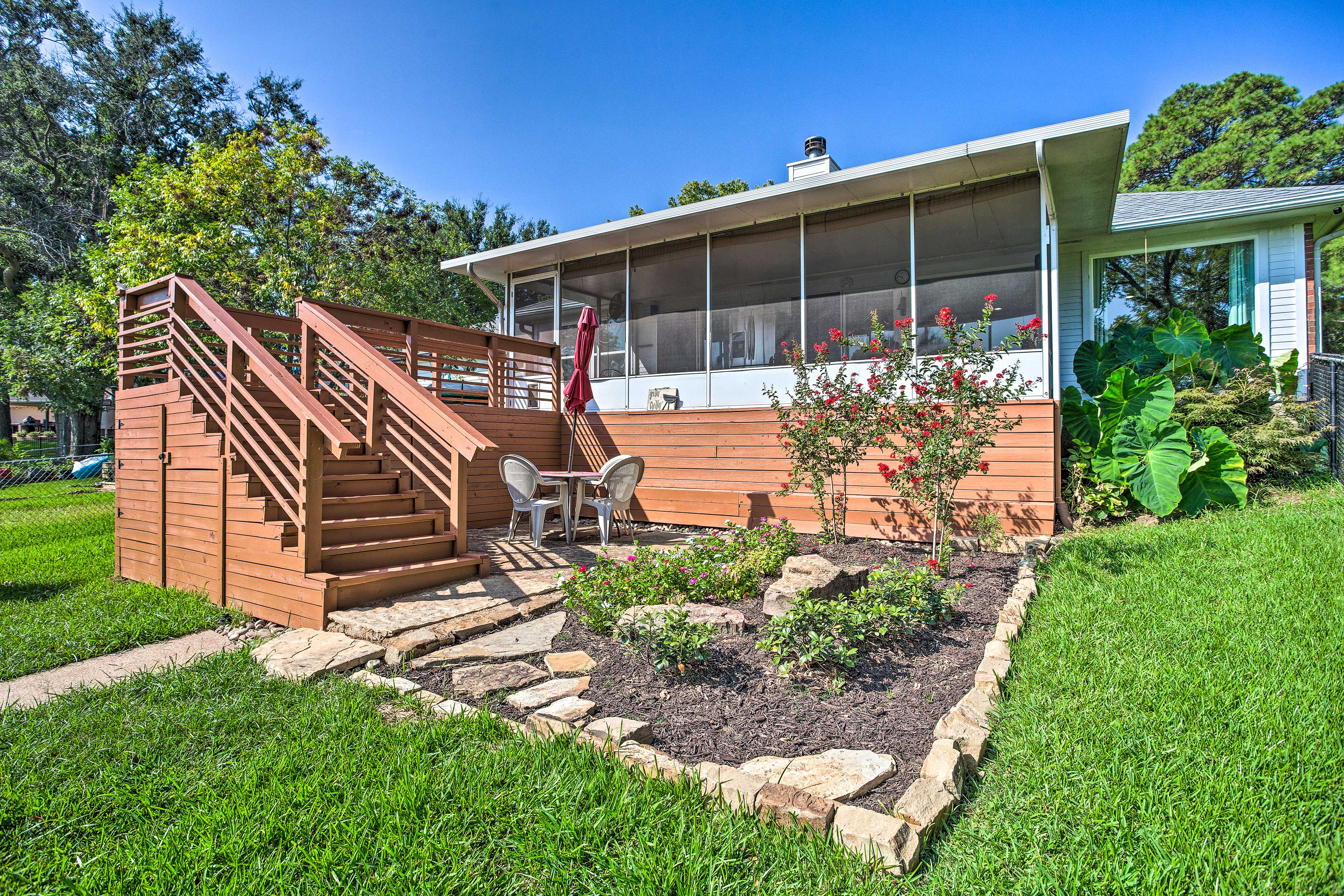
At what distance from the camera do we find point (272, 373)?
4.04 m

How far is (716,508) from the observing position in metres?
7.06

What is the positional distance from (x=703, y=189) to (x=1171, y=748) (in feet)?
75.7

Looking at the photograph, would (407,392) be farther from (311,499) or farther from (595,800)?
(595,800)

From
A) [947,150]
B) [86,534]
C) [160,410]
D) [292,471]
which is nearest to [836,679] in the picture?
[292,471]

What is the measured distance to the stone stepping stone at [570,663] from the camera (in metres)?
2.89

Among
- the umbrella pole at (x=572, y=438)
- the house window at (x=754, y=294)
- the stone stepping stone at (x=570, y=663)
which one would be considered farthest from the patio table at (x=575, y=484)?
the stone stepping stone at (x=570, y=663)

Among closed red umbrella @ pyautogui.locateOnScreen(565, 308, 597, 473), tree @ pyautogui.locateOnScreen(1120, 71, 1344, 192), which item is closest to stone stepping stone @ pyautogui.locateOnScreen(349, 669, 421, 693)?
closed red umbrella @ pyautogui.locateOnScreen(565, 308, 597, 473)

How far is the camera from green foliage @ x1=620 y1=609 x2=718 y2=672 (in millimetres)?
2744

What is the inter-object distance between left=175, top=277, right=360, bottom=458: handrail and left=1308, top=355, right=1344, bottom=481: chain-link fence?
8.47 meters

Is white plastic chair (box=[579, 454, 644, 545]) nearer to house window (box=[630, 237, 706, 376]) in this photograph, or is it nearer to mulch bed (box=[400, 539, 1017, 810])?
mulch bed (box=[400, 539, 1017, 810])

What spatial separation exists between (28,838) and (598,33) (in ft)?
46.6

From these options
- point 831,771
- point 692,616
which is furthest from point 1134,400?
point 831,771

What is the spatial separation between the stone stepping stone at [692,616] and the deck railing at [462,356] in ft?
12.0

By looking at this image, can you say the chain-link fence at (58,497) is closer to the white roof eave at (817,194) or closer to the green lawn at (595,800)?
the white roof eave at (817,194)
